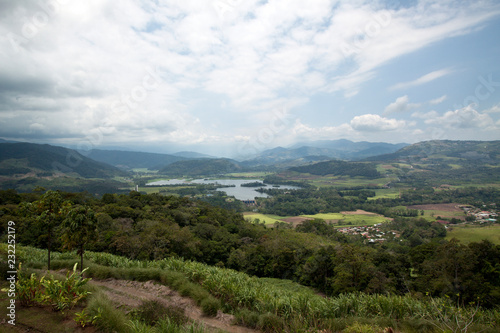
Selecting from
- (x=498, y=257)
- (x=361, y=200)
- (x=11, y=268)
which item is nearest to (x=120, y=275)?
(x=11, y=268)

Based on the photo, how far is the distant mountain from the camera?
116650mm

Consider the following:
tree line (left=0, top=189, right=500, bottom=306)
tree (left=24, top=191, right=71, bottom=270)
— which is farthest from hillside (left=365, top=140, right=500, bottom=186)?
tree (left=24, top=191, right=71, bottom=270)

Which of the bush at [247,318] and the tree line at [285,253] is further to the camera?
the tree line at [285,253]

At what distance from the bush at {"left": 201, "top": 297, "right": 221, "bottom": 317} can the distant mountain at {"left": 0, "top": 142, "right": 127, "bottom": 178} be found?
5737 inches

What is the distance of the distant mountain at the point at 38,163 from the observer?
383 ft

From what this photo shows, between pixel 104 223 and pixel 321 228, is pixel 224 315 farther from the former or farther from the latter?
pixel 321 228

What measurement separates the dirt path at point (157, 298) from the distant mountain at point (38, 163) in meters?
141

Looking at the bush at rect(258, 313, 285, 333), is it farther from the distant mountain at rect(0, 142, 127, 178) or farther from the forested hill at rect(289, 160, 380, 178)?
the forested hill at rect(289, 160, 380, 178)

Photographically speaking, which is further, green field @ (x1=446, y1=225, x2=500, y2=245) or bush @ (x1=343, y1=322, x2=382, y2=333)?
green field @ (x1=446, y1=225, x2=500, y2=245)

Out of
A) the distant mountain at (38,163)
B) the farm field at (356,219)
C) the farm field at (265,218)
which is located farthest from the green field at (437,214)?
the distant mountain at (38,163)

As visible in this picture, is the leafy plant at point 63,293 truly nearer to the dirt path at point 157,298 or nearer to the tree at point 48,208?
the dirt path at point 157,298

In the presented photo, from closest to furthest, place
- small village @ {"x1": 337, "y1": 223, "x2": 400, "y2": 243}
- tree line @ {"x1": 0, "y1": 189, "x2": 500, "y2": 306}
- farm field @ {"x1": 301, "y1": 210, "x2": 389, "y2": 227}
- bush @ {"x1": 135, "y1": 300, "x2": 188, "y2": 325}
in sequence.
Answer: bush @ {"x1": 135, "y1": 300, "x2": 188, "y2": 325} < tree line @ {"x1": 0, "y1": 189, "x2": 500, "y2": 306} < small village @ {"x1": 337, "y1": 223, "x2": 400, "y2": 243} < farm field @ {"x1": 301, "y1": 210, "x2": 389, "y2": 227}

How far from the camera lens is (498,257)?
53.3 ft

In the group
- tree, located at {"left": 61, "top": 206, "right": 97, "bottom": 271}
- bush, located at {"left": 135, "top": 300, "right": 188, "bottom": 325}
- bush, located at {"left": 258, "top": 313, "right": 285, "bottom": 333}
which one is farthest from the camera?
tree, located at {"left": 61, "top": 206, "right": 97, "bottom": 271}
